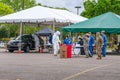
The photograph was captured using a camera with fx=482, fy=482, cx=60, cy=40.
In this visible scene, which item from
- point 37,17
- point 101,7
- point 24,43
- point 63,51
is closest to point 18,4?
point 101,7

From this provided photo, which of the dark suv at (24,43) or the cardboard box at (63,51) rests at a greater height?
the dark suv at (24,43)

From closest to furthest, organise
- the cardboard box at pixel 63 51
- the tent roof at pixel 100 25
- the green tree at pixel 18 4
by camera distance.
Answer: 1. the cardboard box at pixel 63 51
2. the tent roof at pixel 100 25
3. the green tree at pixel 18 4

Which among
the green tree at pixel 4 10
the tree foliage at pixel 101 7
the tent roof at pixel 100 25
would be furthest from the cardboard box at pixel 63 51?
the green tree at pixel 4 10

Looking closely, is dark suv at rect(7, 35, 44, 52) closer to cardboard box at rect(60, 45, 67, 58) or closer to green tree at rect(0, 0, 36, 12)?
cardboard box at rect(60, 45, 67, 58)

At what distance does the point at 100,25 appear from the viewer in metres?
37.1

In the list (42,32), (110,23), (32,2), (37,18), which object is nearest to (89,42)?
(110,23)

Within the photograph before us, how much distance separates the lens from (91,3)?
228ft

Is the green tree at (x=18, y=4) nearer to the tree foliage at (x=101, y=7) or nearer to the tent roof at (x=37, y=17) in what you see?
the tree foliage at (x=101, y=7)

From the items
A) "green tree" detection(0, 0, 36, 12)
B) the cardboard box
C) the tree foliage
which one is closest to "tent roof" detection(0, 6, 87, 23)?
the cardboard box

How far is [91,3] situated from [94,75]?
5253 centimetres

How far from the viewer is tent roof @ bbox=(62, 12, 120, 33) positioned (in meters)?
36.5

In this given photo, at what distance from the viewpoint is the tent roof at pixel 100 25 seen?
36.5m

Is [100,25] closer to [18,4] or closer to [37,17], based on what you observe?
[37,17]

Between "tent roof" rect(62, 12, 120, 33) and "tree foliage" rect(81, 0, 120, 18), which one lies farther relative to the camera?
"tree foliage" rect(81, 0, 120, 18)
